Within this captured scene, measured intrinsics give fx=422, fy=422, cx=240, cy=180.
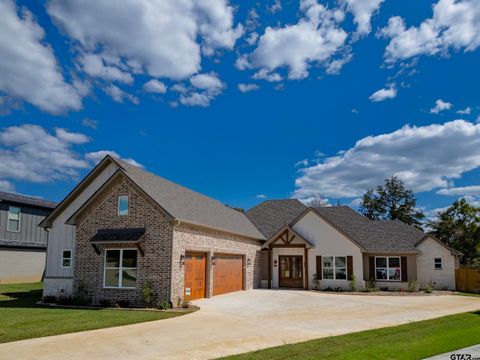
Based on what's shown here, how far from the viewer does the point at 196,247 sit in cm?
2058

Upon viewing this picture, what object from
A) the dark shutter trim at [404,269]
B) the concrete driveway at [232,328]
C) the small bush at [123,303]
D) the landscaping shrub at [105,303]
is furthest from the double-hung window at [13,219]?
the dark shutter trim at [404,269]

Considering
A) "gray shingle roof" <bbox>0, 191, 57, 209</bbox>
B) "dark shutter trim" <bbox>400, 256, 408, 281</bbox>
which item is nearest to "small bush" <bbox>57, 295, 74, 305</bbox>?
"gray shingle roof" <bbox>0, 191, 57, 209</bbox>

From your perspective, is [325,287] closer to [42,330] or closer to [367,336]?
[367,336]

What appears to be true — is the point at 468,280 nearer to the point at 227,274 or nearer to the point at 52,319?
the point at 227,274

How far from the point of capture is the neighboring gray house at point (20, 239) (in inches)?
1185

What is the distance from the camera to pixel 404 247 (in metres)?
28.6

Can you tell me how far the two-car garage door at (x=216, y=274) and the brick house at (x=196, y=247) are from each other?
0.05 meters

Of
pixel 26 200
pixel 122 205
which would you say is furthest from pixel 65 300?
pixel 26 200

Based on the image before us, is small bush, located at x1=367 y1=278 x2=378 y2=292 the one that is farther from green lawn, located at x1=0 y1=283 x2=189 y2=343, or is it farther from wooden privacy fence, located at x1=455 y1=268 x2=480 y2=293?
green lawn, located at x1=0 y1=283 x2=189 y2=343

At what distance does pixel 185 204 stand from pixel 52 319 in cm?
Result: 960

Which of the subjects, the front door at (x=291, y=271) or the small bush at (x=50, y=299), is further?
the front door at (x=291, y=271)

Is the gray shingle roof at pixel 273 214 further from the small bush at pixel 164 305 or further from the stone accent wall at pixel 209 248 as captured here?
the small bush at pixel 164 305

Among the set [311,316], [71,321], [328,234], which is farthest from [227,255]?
[71,321]

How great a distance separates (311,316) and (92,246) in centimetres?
1052
